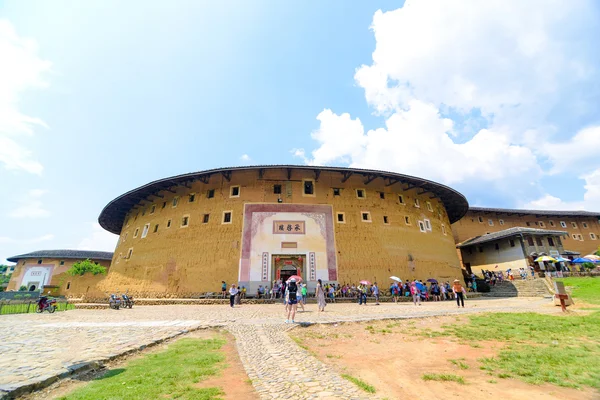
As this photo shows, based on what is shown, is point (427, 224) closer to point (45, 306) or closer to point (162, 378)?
point (162, 378)

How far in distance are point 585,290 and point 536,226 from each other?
24.7m

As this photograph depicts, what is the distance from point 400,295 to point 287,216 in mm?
9261

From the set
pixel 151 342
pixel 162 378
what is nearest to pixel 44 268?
pixel 151 342

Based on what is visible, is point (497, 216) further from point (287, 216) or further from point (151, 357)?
point (151, 357)

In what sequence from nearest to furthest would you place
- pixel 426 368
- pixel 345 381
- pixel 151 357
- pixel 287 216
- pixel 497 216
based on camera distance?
pixel 345 381
pixel 426 368
pixel 151 357
pixel 287 216
pixel 497 216

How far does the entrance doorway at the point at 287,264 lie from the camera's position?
19125 millimetres

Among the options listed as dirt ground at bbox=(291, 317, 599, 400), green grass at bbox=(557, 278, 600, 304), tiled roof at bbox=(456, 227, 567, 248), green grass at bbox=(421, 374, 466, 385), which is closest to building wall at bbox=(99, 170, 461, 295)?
tiled roof at bbox=(456, 227, 567, 248)

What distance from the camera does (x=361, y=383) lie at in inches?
149

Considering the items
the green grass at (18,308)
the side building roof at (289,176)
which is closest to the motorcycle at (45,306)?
the green grass at (18,308)

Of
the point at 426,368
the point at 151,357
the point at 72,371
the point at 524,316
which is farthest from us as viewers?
the point at 524,316

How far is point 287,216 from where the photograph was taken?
20.2 m

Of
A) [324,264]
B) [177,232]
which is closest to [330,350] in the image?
[324,264]

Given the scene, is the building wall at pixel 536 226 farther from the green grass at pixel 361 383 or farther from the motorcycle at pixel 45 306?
the motorcycle at pixel 45 306

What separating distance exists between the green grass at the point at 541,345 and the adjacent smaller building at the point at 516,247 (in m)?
20.7
